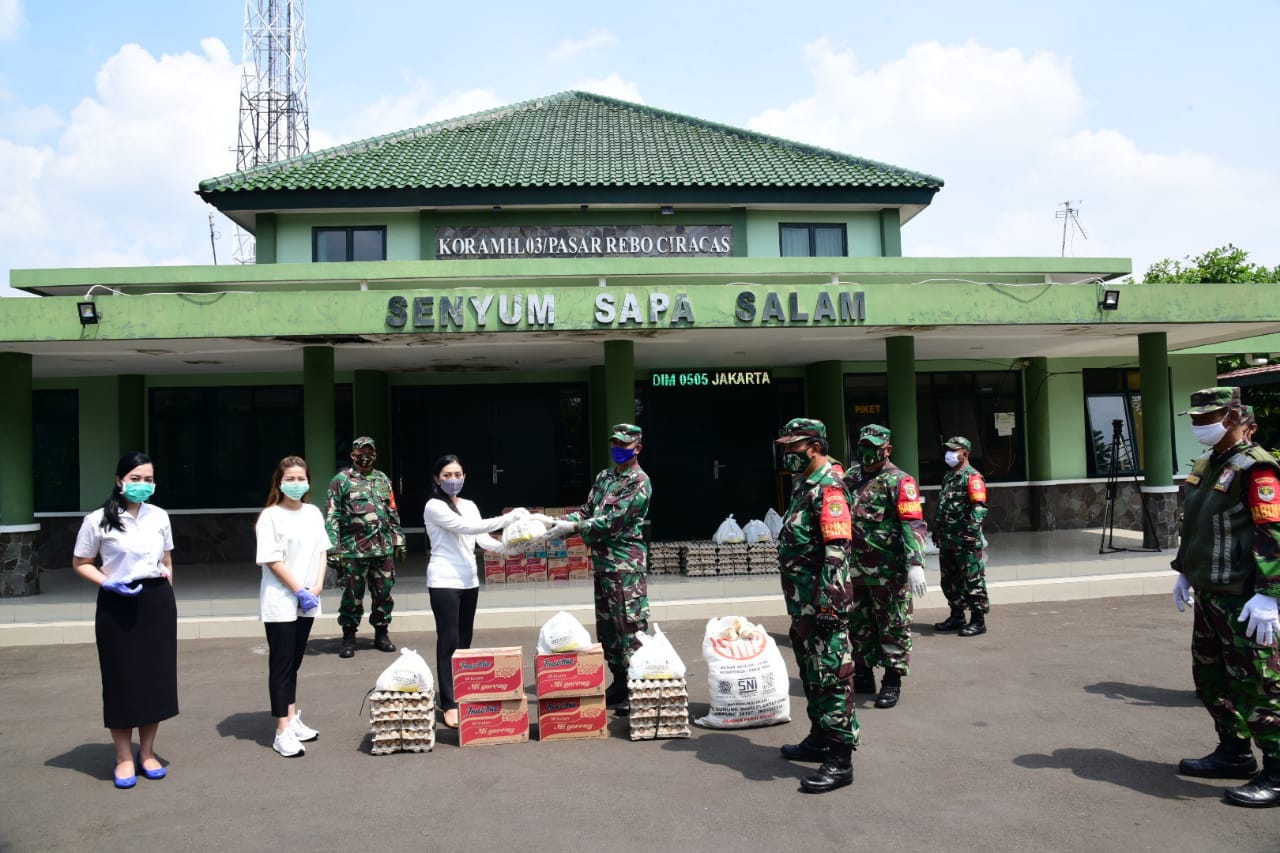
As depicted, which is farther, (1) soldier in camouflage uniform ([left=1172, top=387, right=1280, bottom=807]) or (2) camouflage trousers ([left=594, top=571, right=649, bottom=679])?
(2) camouflage trousers ([left=594, top=571, right=649, bottom=679])

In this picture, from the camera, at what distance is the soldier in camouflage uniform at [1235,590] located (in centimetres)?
439

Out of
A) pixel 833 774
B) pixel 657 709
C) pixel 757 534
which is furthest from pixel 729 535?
pixel 833 774

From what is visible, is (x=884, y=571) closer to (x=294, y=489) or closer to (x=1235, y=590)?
(x=1235, y=590)

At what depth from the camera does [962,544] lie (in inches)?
340

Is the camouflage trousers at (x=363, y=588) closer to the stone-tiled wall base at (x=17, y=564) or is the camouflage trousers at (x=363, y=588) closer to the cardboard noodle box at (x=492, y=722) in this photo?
the cardboard noodle box at (x=492, y=722)

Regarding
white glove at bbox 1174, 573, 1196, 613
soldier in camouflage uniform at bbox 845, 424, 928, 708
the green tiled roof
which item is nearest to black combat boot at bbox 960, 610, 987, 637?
soldier in camouflage uniform at bbox 845, 424, 928, 708

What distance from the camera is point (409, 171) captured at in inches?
673

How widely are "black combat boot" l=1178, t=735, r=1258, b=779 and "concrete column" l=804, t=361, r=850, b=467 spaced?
1067cm

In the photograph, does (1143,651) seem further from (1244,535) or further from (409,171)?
(409,171)

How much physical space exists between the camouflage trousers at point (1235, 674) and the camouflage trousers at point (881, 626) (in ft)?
6.13

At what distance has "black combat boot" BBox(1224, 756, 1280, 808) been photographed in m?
4.31

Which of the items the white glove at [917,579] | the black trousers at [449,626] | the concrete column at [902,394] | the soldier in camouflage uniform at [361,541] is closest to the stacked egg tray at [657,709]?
the black trousers at [449,626]

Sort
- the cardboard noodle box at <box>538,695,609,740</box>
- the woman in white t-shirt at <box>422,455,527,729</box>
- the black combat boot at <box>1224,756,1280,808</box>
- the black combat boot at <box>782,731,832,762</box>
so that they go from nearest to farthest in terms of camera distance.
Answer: the black combat boot at <box>1224,756,1280,808</box>
the black combat boot at <box>782,731,832,762</box>
the cardboard noodle box at <box>538,695,609,740</box>
the woman in white t-shirt at <box>422,455,527,729</box>

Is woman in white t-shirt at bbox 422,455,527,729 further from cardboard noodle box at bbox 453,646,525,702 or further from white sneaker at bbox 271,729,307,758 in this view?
white sneaker at bbox 271,729,307,758
